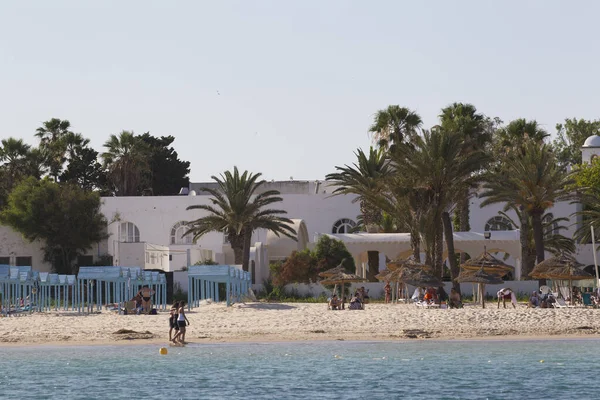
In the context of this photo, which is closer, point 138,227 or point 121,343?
point 121,343

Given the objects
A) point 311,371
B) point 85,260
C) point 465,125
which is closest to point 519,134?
point 465,125

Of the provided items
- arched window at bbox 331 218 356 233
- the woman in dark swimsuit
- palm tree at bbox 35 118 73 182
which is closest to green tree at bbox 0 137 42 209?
palm tree at bbox 35 118 73 182

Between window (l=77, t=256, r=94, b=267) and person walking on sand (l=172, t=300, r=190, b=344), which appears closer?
person walking on sand (l=172, t=300, r=190, b=344)

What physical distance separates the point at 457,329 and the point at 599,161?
28829mm

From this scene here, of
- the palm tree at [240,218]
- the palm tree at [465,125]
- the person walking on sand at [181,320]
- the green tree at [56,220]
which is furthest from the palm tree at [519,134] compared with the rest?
the person walking on sand at [181,320]

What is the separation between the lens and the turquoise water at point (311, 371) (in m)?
25.4

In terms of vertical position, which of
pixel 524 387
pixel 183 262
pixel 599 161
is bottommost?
pixel 524 387

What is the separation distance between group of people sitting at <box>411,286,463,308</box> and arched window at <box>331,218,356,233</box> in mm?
19950

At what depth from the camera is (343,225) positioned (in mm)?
68250

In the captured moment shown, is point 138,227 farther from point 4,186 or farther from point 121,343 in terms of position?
point 121,343

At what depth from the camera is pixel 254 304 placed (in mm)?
46156

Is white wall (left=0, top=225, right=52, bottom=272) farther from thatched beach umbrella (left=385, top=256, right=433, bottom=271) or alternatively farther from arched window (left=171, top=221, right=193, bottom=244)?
thatched beach umbrella (left=385, top=256, right=433, bottom=271)

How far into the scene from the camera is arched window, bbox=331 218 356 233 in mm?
67938

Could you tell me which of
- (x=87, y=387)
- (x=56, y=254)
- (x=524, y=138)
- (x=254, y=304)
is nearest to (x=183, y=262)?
(x=56, y=254)
